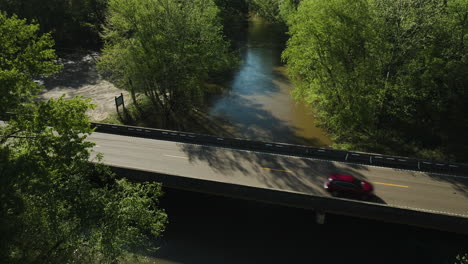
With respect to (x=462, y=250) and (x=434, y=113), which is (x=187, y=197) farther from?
(x=434, y=113)

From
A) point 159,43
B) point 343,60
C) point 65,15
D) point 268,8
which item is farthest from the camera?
point 268,8

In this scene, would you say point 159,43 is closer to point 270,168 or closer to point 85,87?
point 270,168

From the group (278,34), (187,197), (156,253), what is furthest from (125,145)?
(278,34)

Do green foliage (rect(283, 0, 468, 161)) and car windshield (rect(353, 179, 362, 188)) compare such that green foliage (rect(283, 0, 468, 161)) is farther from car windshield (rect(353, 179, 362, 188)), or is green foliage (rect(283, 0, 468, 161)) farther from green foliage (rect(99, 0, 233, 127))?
green foliage (rect(99, 0, 233, 127))

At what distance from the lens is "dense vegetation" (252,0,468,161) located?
2855cm

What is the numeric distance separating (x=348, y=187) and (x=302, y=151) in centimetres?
608

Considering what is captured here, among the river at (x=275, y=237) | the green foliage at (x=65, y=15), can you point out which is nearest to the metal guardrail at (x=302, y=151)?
the river at (x=275, y=237)

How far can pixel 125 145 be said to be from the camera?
28.1m

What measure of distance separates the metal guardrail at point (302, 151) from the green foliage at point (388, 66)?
5261 millimetres

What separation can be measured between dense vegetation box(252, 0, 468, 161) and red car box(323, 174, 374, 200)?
9120mm

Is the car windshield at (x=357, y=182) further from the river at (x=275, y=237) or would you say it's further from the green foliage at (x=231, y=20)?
the green foliage at (x=231, y=20)

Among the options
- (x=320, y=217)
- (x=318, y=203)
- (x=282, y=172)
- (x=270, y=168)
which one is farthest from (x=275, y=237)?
(x=270, y=168)

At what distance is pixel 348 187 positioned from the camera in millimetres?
20828

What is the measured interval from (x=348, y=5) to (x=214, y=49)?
1526 centimetres
